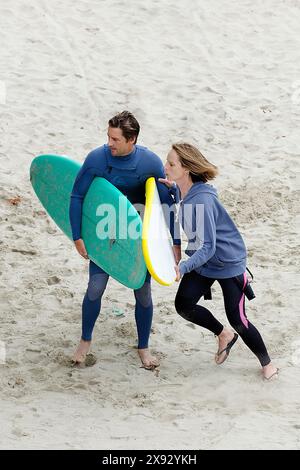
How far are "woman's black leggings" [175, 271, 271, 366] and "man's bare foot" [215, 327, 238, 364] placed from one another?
17 centimetres

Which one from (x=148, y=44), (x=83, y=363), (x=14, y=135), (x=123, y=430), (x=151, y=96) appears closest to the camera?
(x=123, y=430)

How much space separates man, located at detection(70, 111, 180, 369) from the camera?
514 cm

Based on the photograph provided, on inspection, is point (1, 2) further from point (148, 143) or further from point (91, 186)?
point (91, 186)

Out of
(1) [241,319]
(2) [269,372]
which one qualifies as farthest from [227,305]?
(2) [269,372]

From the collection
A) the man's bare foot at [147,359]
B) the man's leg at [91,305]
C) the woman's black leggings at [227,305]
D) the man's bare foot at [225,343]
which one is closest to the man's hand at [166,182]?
the woman's black leggings at [227,305]

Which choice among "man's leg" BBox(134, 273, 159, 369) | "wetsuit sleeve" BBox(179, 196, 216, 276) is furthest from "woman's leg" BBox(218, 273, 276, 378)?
"man's leg" BBox(134, 273, 159, 369)

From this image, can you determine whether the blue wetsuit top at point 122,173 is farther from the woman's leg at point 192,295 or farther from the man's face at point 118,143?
the woman's leg at point 192,295

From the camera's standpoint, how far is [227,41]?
1042 centimetres

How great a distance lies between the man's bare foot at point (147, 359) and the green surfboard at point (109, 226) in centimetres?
59

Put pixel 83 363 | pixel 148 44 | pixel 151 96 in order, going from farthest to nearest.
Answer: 1. pixel 148 44
2. pixel 151 96
3. pixel 83 363

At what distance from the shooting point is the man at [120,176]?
5.14 meters

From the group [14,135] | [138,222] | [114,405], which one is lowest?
[14,135]

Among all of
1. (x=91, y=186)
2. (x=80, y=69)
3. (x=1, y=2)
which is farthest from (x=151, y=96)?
(x=91, y=186)

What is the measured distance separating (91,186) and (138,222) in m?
0.38
